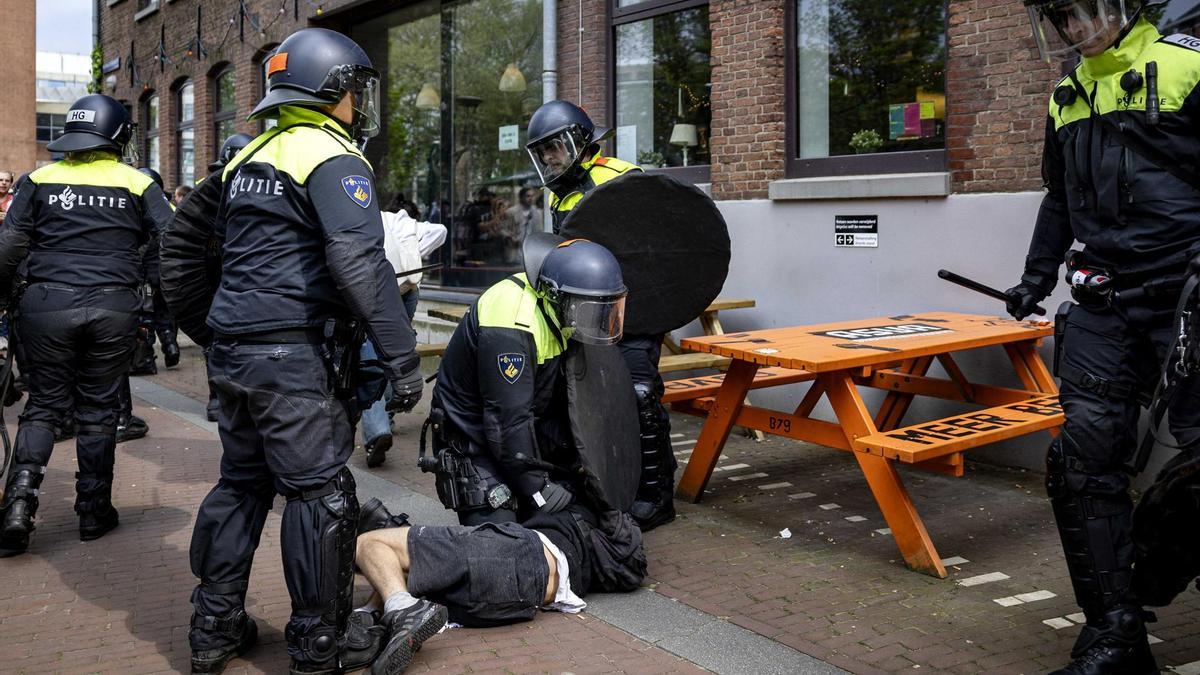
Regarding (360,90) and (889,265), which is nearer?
(360,90)

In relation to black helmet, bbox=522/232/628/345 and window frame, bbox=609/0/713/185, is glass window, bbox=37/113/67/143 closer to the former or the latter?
window frame, bbox=609/0/713/185

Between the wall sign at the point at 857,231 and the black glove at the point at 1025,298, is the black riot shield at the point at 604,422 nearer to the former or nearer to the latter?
the black glove at the point at 1025,298

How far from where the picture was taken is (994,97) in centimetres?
661

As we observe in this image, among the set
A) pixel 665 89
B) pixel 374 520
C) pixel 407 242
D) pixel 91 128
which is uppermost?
pixel 665 89

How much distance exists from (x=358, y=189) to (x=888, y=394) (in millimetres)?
4276

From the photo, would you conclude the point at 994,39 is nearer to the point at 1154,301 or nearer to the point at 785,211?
the point at 785,211

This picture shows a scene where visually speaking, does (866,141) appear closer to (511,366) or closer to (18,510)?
(511,366)

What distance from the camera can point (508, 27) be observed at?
38.1ft

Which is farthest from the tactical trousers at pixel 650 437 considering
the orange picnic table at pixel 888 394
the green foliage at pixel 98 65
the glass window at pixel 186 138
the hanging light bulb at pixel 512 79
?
the green foliage at pixel 98 65

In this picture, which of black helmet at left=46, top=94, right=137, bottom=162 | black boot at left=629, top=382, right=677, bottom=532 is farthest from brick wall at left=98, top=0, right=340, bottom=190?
black boot at left=629, top=382, right=677, bottom=532

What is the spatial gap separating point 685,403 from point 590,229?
134 cm

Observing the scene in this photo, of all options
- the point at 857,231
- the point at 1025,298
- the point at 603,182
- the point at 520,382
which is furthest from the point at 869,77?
the point at 520,382

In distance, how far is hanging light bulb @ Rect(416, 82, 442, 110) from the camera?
43.0 feet

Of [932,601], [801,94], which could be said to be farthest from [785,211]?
[932,601]
